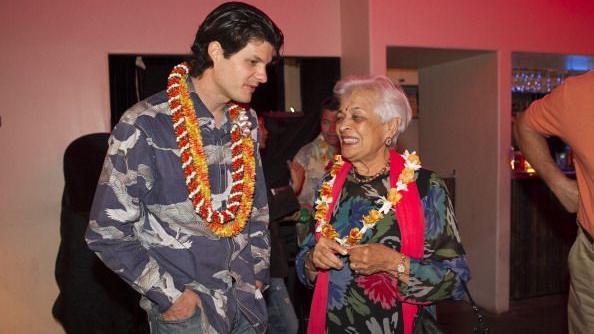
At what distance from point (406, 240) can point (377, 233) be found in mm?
131

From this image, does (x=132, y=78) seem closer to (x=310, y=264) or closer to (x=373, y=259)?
(x=310, y=264)

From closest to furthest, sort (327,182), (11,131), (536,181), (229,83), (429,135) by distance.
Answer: (229,83), (327,182), (11,131), (536,181), (429,135)

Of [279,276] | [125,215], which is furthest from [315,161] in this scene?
[125,215]

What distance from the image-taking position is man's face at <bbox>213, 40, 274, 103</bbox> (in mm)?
1736

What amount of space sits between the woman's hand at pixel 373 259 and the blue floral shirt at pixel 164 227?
15.6 inches

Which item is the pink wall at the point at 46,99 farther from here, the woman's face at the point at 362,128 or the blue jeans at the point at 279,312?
the woman's face at the point at 362,128

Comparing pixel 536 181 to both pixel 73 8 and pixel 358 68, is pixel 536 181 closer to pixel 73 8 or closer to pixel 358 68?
pixel 358 68

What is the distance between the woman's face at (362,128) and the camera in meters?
2.04

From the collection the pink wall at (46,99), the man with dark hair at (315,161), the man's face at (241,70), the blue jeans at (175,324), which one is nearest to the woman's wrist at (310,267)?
the blue jeans at (175,324)

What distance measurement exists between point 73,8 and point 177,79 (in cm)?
250

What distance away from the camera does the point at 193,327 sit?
1.64 m

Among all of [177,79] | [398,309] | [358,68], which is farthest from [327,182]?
[358,68]

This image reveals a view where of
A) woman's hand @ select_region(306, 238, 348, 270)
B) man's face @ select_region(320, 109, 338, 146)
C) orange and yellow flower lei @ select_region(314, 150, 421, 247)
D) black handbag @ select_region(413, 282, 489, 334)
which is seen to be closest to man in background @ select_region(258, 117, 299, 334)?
man's face @ select_region(320, 109, 338, 146)

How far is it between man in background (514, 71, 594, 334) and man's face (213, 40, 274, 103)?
1.41m
